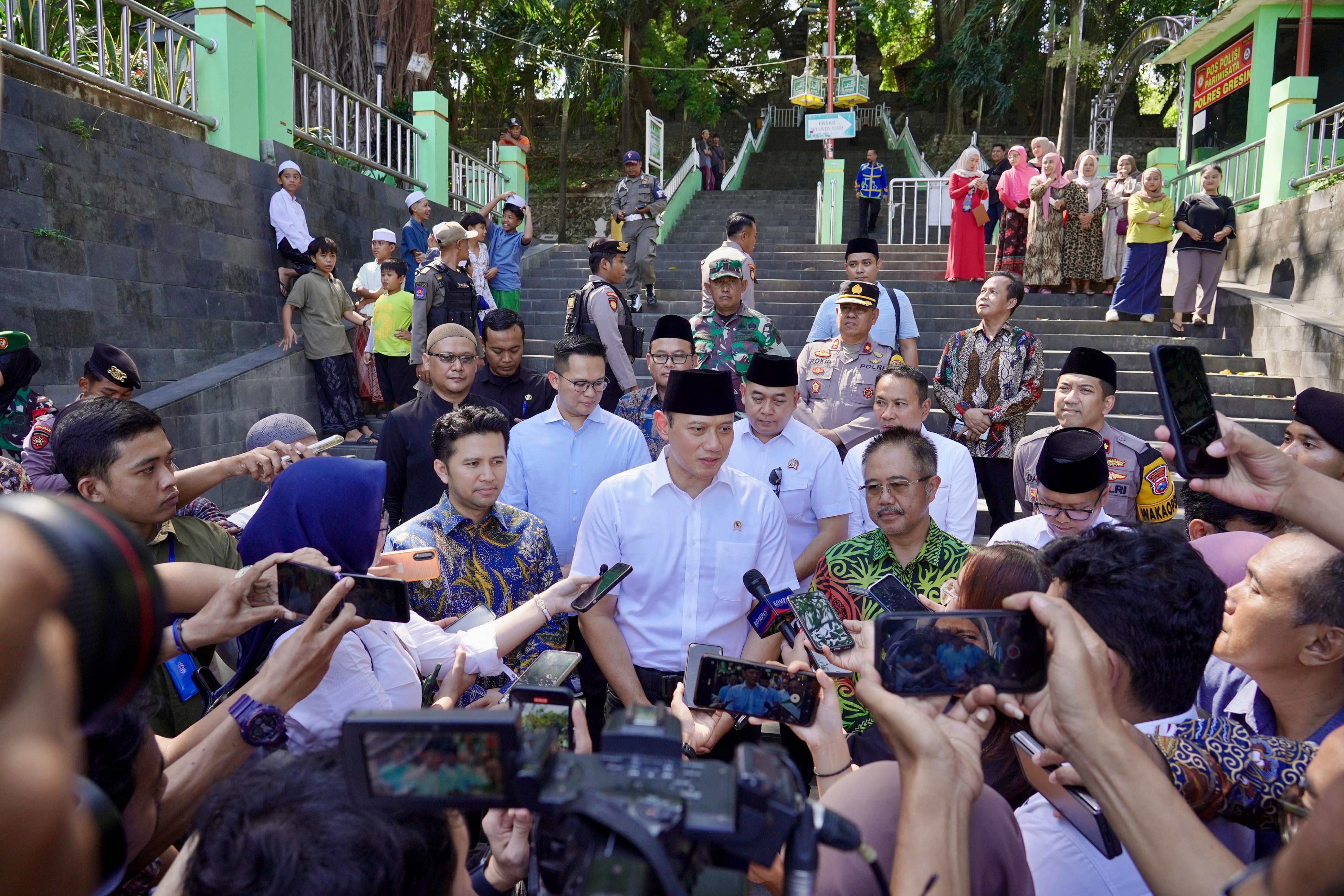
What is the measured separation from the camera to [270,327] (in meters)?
8.52

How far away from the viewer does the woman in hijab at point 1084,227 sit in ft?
31.8

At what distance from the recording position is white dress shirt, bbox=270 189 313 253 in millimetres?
8445

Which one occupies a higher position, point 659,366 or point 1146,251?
point 1146,251

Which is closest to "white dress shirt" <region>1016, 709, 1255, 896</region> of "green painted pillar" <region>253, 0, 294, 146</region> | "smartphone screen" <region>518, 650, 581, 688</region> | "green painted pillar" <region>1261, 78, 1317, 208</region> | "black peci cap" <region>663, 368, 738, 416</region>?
"smartphone screen" <region>518, 650, 581, 688</region>

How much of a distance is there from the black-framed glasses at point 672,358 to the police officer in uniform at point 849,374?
2.47ft

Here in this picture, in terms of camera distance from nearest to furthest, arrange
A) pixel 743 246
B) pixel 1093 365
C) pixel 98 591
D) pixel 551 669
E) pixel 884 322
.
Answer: pixel 98 591, pixel 551 669, pixel 1093 365, pixel 884 322, pixel 743 246

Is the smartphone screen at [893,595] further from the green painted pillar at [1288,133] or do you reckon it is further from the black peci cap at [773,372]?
the green painted pillar at [1288,133]

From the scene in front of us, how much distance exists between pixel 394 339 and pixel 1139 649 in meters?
7.19

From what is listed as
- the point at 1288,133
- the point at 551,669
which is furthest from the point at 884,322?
the point at 1288,133

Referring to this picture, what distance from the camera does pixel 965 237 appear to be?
433 inches

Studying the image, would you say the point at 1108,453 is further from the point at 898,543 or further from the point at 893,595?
the point at 893,595

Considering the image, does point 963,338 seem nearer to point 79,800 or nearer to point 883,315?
point 883,315

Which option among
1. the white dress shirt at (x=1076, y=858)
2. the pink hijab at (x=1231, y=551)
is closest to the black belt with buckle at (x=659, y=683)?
the white dress shirt at (x=1076, y=858)

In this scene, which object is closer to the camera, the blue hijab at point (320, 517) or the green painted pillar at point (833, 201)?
the blue hijab at point (320, 517)
